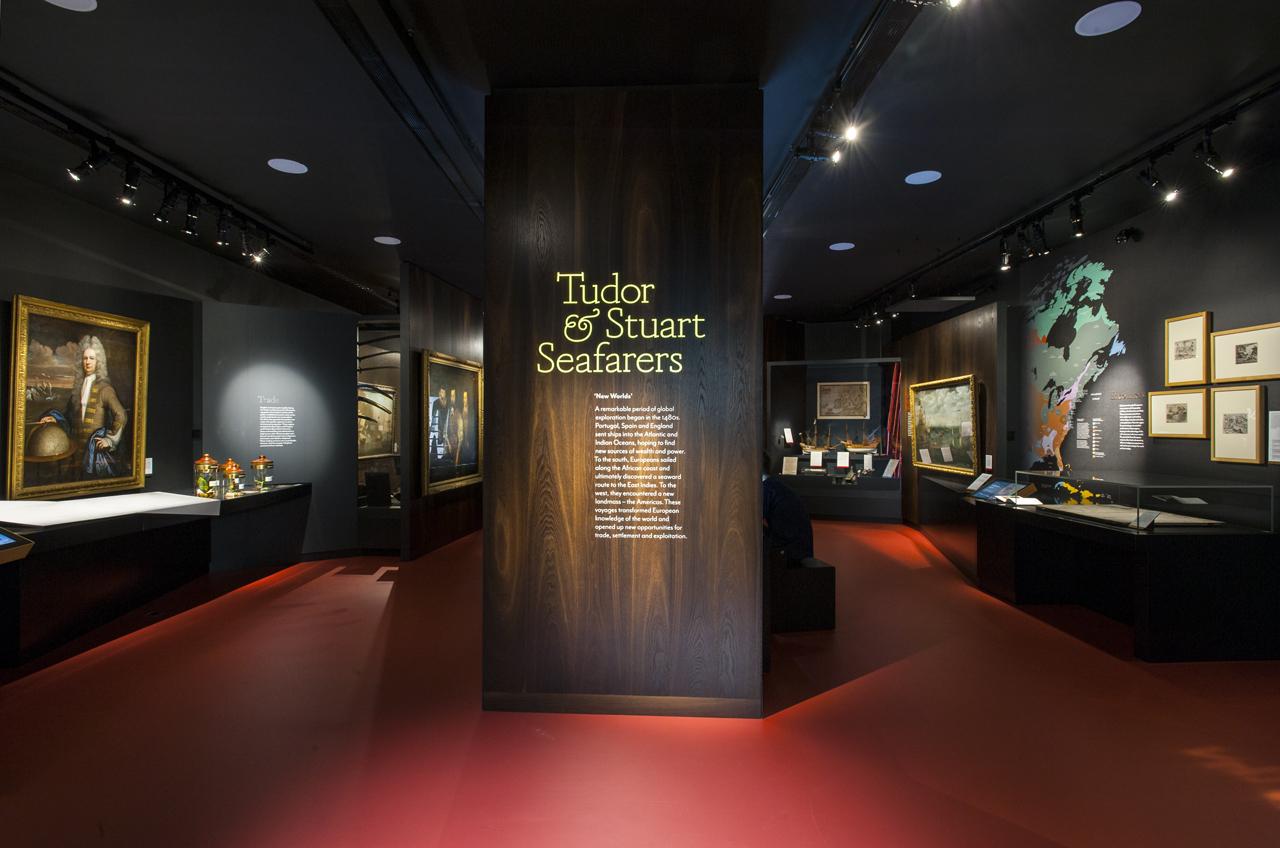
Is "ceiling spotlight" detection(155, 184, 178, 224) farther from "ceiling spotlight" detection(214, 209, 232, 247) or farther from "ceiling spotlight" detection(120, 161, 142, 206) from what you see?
"ceiling spotlight" detection(214, 209, 232, 247)

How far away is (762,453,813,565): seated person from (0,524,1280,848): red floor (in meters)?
0.68

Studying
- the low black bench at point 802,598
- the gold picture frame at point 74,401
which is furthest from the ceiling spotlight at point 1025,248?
the gold picture frame at point 74,401

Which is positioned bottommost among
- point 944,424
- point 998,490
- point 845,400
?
point 998,490

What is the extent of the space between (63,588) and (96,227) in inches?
127

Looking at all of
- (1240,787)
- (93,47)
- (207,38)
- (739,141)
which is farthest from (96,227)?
(1240,787)

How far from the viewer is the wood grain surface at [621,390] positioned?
3260 millimetres

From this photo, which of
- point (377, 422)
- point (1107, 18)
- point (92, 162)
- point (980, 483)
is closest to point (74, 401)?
point (92, 162)

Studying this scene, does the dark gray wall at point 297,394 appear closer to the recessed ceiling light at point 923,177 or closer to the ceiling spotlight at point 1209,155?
the recessed ceiling light at point 923,177

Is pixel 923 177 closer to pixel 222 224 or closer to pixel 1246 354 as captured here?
pixel 1246 354

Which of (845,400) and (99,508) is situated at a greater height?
(845,400)

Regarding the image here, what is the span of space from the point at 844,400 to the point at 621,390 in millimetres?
8300

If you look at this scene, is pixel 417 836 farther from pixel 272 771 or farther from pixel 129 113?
pixel 129 113

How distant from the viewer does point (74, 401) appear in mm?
4934

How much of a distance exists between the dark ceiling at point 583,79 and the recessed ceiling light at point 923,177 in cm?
8
